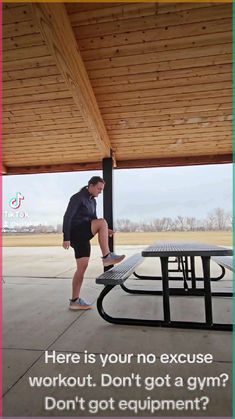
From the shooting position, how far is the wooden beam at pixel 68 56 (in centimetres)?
281

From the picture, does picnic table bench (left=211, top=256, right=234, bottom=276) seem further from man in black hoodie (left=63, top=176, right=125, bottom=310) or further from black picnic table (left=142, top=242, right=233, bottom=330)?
man in black hoodie (left=63, top=176, right=125, bottom=310)

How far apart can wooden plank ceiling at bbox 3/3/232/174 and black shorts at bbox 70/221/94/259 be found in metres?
2.05

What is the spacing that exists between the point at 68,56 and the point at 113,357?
3.37m

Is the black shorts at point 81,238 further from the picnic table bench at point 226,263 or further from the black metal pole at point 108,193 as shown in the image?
the black metal pole at point 108,193

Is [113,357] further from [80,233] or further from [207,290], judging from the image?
[80,233]

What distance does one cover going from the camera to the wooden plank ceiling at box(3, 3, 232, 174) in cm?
327

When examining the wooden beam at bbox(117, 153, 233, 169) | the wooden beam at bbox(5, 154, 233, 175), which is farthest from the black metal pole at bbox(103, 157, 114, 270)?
the wooden beam at bbox(117, 153, 233, 169)

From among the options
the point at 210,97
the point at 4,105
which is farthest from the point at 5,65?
the point at 210,97

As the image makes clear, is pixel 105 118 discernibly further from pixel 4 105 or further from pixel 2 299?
pixel 2 299

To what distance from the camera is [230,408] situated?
4.34 ft

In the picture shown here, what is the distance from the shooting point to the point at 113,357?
6.10 ft

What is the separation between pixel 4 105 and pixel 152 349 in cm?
430

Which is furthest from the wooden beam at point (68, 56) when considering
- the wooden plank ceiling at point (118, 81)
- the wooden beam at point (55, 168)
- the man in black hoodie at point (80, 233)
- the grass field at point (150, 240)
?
the grass field at point (150, 240)

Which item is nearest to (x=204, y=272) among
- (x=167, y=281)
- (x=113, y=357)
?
(x=167, y=281)
